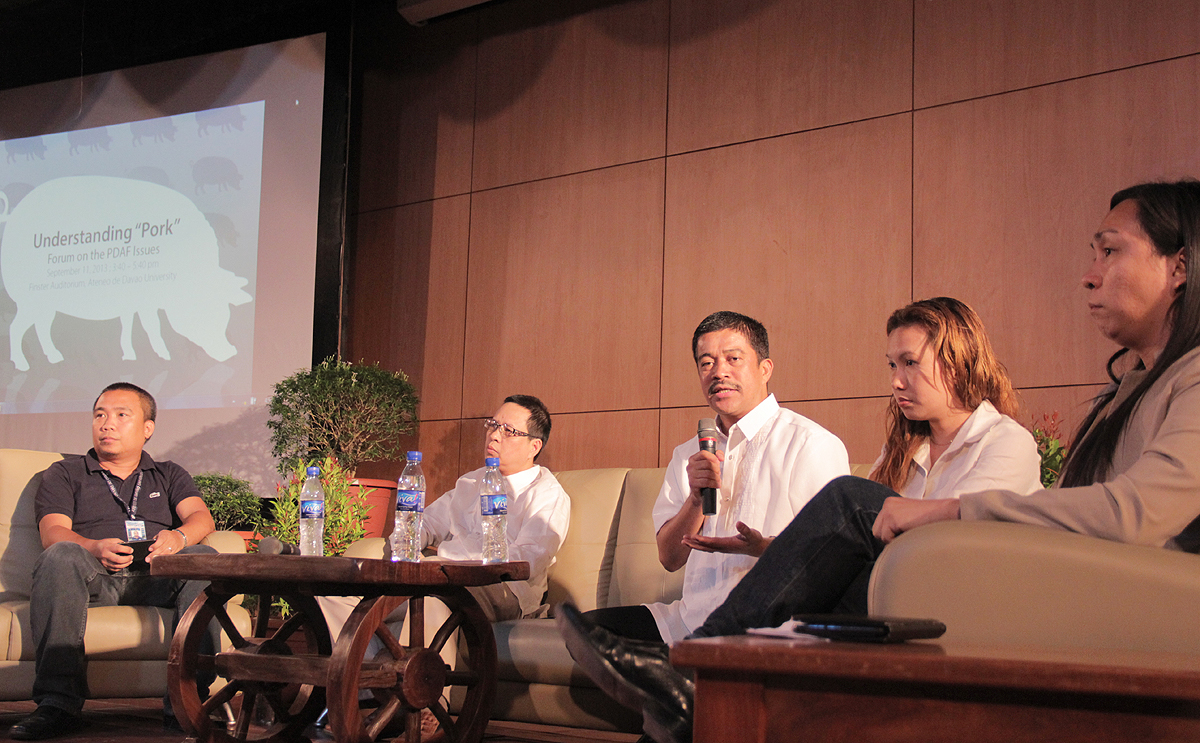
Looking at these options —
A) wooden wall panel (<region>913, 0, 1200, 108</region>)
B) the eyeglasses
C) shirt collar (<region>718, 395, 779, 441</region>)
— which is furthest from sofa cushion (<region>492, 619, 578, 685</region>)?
wooden wall panel (<region>913, 0, 1200, 108</region>)

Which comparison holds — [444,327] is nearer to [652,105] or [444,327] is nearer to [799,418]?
[652,105]

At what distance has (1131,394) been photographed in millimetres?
1531

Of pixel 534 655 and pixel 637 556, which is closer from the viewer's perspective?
pixel 534 655

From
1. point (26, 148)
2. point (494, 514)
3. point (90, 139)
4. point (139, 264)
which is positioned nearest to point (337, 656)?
point (494, 514)

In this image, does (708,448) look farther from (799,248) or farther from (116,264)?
(116,264)

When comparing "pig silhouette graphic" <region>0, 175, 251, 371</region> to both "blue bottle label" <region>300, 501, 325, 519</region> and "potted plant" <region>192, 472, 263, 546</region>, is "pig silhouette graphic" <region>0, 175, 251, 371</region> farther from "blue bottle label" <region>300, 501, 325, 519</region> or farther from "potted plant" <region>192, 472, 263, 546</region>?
"blue bottle label" <region>300, 501, 325, 519</region>

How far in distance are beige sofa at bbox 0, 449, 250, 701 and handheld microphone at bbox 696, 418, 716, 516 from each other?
178 centimetres

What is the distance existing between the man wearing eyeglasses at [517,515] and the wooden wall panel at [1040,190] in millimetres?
1578

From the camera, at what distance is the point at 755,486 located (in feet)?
8.02

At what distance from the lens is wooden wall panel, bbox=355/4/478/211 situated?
502 cm

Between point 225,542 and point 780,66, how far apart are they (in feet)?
9.49

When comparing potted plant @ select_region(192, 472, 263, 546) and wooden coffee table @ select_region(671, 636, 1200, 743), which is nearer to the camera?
wooden coffee table @ select_region(671, 636, 1200, 743)

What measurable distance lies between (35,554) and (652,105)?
304 centimetres

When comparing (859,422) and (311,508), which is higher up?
(859,422)
